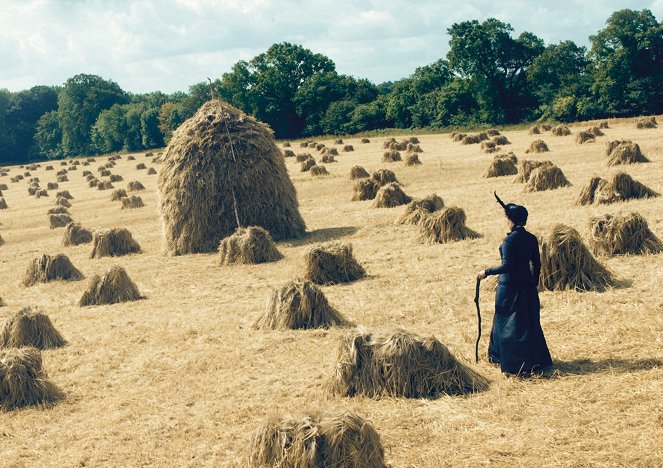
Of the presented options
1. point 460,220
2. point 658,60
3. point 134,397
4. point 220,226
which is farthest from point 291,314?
point 658,60

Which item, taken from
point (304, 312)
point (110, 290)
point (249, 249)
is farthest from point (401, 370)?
point (249, 249)

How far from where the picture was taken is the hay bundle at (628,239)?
12.5 meters

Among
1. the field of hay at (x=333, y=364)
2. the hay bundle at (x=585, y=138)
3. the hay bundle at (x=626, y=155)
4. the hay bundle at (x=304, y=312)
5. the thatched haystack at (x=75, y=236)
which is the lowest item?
the field of hay at (x=333, y=364)

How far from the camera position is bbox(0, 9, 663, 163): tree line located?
5194 cm

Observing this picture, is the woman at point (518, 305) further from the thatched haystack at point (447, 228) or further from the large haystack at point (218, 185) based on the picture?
the large haystack at point (218, 185)

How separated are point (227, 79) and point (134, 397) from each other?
69.1 meters

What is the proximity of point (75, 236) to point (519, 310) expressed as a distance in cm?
1668

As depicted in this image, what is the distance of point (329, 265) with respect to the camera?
44.6 feet

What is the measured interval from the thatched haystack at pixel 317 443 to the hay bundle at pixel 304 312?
454cm

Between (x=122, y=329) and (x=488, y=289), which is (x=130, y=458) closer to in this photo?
(x=122, y=329)

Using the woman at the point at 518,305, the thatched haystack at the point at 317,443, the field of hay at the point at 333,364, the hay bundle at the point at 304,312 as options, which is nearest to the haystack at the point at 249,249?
the field of hay at the point at 333,364

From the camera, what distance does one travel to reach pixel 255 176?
1825 cm

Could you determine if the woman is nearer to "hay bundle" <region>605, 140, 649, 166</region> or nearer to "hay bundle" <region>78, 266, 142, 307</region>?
"hay bundle" <region>78, 266, 142, 307</region>

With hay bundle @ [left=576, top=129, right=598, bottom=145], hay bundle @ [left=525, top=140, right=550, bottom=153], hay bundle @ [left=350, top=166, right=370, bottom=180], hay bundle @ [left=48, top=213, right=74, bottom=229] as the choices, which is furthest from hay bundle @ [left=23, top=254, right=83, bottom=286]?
hay bundle @ [left=576, top=129, right=598, bottom=145]
